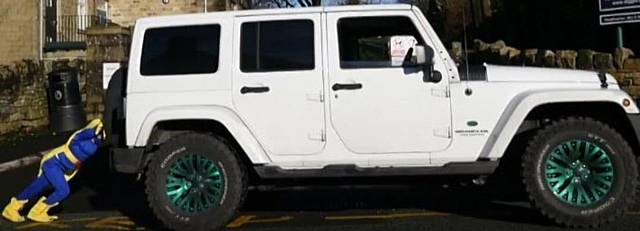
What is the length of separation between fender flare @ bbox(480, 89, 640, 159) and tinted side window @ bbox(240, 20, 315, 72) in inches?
68.7

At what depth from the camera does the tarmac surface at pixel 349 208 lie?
7512mm

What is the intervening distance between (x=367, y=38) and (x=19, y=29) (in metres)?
17.5

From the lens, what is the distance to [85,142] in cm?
845

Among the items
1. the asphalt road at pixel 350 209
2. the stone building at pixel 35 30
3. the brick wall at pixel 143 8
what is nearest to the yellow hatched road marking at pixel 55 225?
the asphalt road at pixel 350 209

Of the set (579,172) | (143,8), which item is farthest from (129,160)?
(143,8)

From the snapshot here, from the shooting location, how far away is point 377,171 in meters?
7.18

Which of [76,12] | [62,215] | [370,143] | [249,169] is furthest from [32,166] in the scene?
[76,12]

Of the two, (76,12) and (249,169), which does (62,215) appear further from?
(76,12)

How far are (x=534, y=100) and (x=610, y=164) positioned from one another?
86 cm

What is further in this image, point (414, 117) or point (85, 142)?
point (85, 142)

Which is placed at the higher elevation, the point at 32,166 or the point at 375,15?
the point at 375,15

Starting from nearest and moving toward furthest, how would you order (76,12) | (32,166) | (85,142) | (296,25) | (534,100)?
(534,100) < (296,25) < (85,142) < (32,166) < (76,12)

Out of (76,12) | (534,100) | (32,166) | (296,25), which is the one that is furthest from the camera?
(76,12)

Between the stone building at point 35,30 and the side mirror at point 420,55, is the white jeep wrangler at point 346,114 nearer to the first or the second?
the side mirror at point 420,55
